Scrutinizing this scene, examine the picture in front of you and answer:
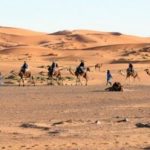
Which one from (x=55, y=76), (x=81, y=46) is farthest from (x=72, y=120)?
(x=81, y=46)

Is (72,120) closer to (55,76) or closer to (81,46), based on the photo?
(55,76)

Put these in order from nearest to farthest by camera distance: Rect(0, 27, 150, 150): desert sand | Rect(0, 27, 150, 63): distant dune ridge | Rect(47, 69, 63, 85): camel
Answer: Rect(0, 27, 150, 150): desert sand, Rect(47, 69, 63, 85): camel, Rect(0, 27, 150, 63): distant dune ridge

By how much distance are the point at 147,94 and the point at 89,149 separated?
17399 millimetres

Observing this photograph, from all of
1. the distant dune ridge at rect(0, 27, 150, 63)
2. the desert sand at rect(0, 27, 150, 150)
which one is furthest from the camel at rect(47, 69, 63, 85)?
the distant dune ridge at rect(0, 27, 150, 63)

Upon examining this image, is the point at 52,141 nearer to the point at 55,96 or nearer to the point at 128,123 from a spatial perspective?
the point at 128,123

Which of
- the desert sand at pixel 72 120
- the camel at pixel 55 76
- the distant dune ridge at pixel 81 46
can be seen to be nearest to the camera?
the desert sand at pixel 72 120

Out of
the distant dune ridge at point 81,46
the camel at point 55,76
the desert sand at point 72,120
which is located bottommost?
the desert sand at point 72,120

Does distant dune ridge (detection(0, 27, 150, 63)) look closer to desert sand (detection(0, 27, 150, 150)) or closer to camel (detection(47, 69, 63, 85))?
camel (detection(47, 69, 63, 85))

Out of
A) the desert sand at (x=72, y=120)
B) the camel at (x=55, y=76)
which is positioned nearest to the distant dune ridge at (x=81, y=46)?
the camel at (x=55, y=76)

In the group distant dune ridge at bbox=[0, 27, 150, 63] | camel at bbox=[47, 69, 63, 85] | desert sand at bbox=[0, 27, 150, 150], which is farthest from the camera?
distant dune ridge at bbox=[0, 27, 150, 63]

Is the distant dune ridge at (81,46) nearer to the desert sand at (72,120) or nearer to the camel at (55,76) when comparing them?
the camel at (55,76)

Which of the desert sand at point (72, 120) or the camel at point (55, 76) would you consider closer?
the desert sand at point (72, 120)

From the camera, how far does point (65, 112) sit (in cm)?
2209

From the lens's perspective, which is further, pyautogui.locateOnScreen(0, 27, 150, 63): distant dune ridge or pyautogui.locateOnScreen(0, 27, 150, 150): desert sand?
pyautogui.locateOnScreen(0, 27, 150, 63): distant dune ridge
